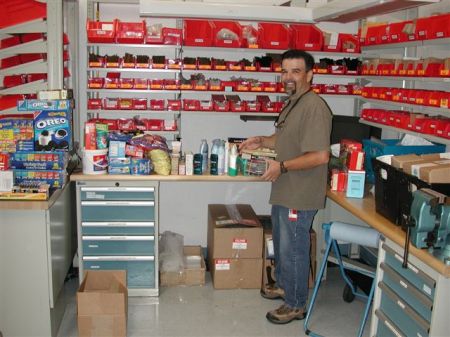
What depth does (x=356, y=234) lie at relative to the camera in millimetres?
3416

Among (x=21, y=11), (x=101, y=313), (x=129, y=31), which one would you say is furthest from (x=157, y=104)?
(x=101, y=313)

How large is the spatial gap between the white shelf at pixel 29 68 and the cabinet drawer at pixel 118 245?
1.40 m

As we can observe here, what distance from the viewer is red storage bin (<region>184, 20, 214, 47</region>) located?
4582 mm

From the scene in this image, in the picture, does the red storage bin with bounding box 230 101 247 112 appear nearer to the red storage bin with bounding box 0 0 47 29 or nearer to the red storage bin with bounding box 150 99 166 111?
the red storage bin with bounding box 150 99 166 111

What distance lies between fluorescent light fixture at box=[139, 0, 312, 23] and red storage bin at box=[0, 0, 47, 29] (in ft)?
3.28

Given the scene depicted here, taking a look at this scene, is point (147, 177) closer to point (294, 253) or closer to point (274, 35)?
point (294, 253)

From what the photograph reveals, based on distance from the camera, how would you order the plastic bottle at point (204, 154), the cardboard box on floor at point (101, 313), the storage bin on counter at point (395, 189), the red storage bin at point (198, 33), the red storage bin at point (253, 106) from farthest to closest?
1. the red storage bin at point (253, 106)
2. the red storage bin at point (198, 33)
3. the plastic bottle at point (204, 154)
4. the cardboard box on floor at point (101, 313)
5. the storage bin on counter at point (395, 189)

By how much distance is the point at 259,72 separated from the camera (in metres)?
4.75

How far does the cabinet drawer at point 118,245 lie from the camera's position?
4.06 meters

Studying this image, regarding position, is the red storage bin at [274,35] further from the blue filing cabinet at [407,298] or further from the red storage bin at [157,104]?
the blue filing cabinet at [407,298]

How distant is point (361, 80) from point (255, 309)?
2.57 meters

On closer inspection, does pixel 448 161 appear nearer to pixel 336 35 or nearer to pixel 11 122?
pixel 336 35

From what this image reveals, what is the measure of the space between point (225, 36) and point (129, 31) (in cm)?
87

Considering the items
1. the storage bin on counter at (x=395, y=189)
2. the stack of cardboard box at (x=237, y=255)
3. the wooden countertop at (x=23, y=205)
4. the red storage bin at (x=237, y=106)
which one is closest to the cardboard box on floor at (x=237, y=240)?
the stack of cardboard box at (x=237, y=255)
